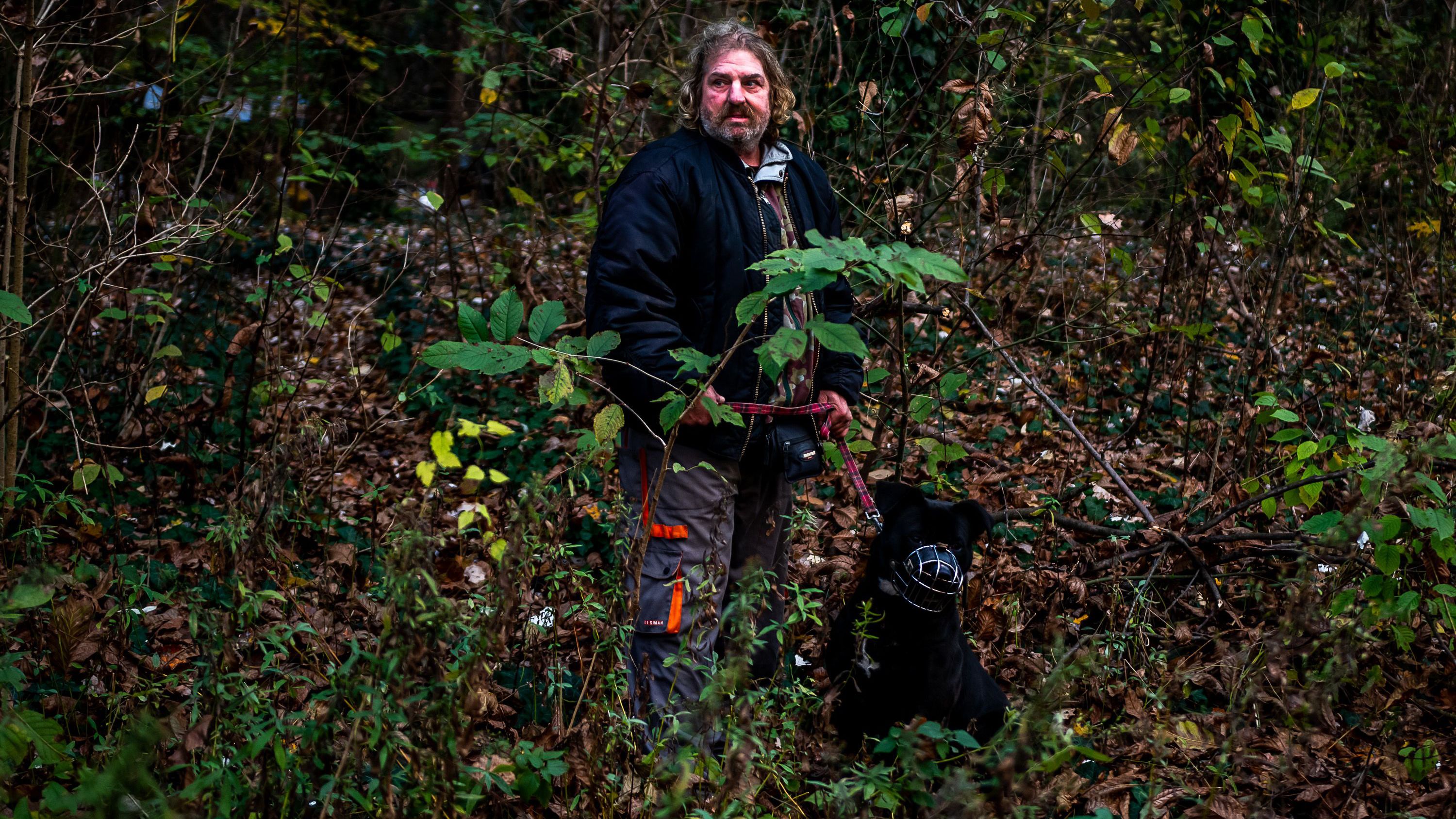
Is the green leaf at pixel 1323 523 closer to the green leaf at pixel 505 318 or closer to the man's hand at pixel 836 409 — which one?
the man's hand at pixel 836 409

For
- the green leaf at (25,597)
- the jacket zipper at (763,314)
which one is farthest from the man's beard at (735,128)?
the green leaf at (25,597)

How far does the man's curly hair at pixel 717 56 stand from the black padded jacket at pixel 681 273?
15 cm

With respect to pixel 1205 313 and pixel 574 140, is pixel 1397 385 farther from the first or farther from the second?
pixel 574 140

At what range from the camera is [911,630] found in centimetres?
310

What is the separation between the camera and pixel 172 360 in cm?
634

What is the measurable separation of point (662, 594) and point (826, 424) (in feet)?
2.81

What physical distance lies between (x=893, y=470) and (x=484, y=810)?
3.15 meters

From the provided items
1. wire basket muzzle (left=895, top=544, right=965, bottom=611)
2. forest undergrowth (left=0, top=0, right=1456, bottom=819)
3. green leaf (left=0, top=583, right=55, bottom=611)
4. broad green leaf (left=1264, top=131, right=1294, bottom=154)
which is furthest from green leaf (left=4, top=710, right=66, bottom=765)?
broad green leaf (left=1264, top=131, right=1294, bottom=154)

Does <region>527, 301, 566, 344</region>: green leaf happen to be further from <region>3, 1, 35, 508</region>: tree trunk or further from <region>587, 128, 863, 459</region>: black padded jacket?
<region>3, 1, 35, 508</region>: tree trunk

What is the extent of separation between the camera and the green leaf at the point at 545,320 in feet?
9.00

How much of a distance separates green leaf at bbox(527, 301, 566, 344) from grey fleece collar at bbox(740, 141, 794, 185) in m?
0.91

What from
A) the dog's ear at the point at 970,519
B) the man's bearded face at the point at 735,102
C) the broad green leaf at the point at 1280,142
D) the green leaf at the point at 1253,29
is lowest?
the dog's ear at the point at 970,519

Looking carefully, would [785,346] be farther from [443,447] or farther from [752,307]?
[443,447]

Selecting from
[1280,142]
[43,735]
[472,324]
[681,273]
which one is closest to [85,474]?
[43,735]
